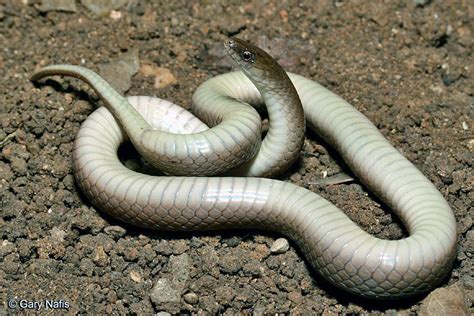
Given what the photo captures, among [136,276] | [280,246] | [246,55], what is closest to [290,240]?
[280,246]

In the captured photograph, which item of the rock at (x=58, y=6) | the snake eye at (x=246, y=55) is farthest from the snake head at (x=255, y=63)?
the rock at (x=58, y=6)

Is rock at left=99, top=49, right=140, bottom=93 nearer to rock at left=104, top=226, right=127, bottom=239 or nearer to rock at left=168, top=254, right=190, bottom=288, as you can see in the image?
rock at left=104, top=226, right=127, bottom=239

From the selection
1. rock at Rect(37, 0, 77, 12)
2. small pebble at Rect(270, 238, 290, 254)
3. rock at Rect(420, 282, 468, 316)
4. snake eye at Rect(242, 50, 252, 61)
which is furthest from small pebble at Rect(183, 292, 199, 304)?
rock at Rect(37, 0, 77, 12)

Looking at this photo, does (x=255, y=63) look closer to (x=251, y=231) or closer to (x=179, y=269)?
(x=251, y=231)

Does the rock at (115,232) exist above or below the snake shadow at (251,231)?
below

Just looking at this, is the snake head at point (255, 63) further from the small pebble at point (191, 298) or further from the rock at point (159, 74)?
the small pebble at point (191, 298)

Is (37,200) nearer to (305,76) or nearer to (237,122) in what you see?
(237,122)

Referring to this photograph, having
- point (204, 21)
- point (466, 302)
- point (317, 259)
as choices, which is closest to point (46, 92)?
point (204, 21)
